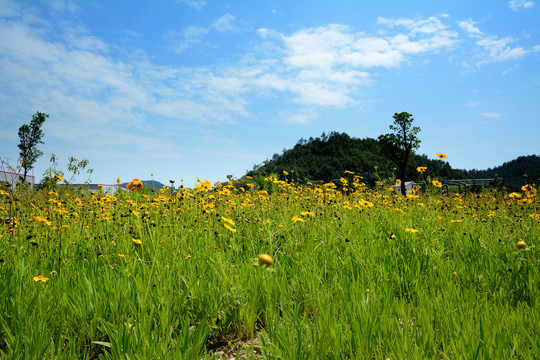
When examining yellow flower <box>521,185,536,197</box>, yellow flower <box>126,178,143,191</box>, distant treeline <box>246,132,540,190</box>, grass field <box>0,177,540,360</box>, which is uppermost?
distant treeline <box>246,132,540,190</box>

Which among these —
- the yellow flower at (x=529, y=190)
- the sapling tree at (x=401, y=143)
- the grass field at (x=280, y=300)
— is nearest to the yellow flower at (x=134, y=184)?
the grass field at (x=280, y=300)

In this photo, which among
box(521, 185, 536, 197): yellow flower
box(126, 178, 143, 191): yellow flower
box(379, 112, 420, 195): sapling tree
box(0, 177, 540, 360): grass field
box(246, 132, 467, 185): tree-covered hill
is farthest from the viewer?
box(246, 132, 467, 185): tree-covered hill

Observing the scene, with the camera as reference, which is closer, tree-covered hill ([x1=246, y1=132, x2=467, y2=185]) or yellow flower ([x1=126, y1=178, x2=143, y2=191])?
yellow flower ([x1=126, y1=178, x2=143, y2=191])

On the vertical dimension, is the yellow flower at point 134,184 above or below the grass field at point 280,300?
above

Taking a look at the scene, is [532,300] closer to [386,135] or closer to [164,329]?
[164,329]

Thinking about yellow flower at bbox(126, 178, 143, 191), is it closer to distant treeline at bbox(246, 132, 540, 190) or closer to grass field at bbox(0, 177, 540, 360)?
grass field at bbox(0, 177, 540, 360)

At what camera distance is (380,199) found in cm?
615

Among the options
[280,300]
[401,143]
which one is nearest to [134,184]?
[280,300]

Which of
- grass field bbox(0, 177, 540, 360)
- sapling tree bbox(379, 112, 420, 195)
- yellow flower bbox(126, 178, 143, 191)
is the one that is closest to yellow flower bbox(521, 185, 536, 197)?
grass field bbox(0, 177, 540, 360)

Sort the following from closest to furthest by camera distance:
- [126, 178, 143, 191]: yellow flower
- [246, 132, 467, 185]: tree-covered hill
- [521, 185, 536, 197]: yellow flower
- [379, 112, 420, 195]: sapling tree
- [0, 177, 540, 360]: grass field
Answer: [0, 177, 540, 360]: grass field → [126, 178, 143, 191]: yellow flower → [521, 185, 536, 197]: yellow flower → [379, 112, 420, 195]: sapling tree → [246, 132, 467, 185]: tree-covered hill

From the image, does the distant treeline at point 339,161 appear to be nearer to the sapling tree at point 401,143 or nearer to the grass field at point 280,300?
the sapling tree at point 401,143

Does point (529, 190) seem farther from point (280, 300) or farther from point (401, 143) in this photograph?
point (401, 143)

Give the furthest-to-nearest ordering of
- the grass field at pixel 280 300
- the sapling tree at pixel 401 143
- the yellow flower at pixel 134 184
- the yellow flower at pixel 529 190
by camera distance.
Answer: the sapling tree at pixel 401 143 → the yellow flower at pixel 529 190 → the yellow flower at pixel 134 184 → the grass field at pixel 280 300

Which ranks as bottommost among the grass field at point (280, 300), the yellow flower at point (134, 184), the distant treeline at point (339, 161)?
the grass field at point (280, 300)
